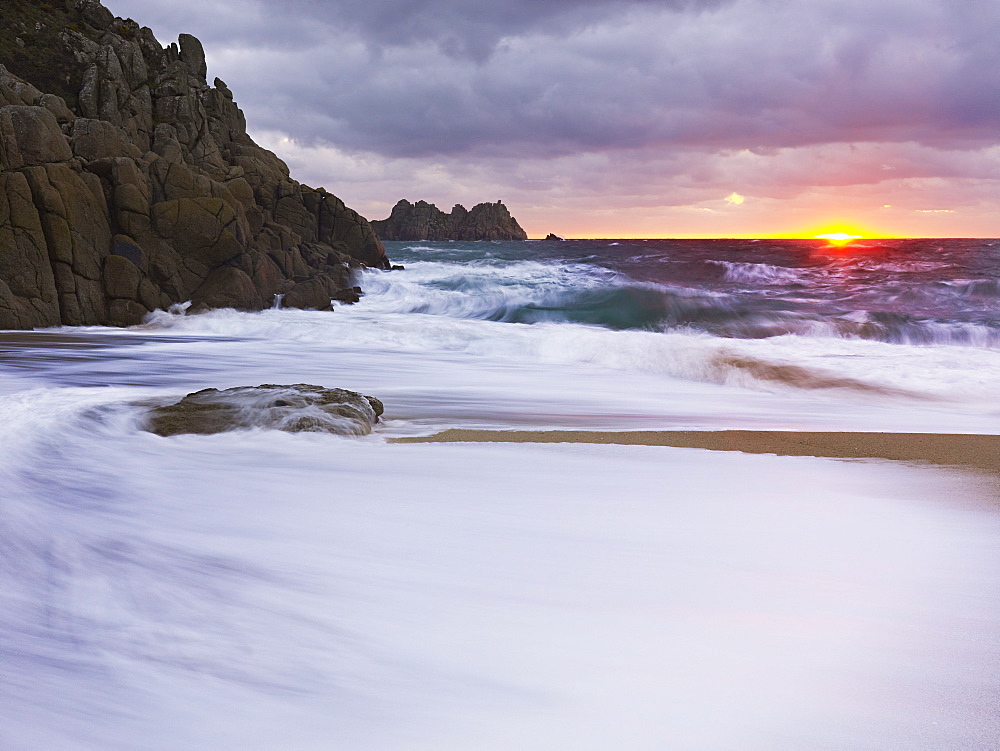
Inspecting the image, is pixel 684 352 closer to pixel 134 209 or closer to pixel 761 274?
pixel 134 209

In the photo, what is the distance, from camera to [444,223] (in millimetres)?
125000

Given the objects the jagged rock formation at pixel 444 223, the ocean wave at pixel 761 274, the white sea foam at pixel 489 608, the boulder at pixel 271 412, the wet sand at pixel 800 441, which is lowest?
the white sea foam at pixel 489 608

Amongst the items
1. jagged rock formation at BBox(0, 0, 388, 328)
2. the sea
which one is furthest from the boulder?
jagged rock formation at BBox(0, 0, 388, 328)

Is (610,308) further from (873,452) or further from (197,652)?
(197,652)

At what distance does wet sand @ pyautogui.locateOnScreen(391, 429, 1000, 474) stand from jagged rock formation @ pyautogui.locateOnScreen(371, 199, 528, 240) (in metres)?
120

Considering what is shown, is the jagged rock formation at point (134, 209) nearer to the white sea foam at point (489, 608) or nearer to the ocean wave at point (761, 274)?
the white sea foam at point (489, 608)

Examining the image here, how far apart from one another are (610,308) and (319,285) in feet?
26.2

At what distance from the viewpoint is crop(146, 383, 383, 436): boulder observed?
17.4 feet

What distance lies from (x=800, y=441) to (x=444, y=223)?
12319cm

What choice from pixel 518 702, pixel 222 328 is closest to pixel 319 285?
pixel 222 328

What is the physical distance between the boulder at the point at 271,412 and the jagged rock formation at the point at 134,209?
30.9 ft

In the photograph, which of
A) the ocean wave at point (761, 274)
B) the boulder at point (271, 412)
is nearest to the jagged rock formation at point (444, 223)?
the ocean wave at point (761, 274)

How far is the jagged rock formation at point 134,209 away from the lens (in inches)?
548

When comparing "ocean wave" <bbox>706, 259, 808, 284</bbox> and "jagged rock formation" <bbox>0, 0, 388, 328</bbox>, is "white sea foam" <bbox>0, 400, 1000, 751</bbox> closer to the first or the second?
"jagged rock formation" <bbox>0, 0, 388, 328</bbox>
